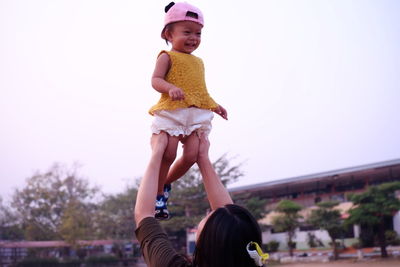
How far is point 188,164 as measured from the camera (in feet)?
8.73

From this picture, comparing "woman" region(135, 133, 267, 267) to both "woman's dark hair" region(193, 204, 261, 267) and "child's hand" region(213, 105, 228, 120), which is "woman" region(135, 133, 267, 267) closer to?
"woman's dark hair" region(193, 204, 261, 267)

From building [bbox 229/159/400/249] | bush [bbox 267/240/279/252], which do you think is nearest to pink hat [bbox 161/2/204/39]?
building [bbox 229/159/400/249]

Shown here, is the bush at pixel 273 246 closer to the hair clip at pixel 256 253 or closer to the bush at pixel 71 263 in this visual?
the bush at pixel 71 263

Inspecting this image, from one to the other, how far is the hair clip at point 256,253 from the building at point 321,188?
23608 mm

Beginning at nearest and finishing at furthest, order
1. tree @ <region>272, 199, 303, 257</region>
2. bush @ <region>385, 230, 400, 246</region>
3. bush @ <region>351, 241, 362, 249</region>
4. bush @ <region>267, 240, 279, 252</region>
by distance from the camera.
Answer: bush @ <region>385, 230, 400, 246</region> < bush @ <region>351, 241, 362, 249</region> < tree @ <region>272, 199, 303, 257</region> < bush @ <region>267, 240, 279, 252</region>

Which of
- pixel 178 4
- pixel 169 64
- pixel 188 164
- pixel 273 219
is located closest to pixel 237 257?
pixel 188 164

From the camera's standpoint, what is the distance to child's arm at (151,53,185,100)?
7.73ft

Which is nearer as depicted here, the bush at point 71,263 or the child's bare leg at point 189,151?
the child's bare leg at point 189,151

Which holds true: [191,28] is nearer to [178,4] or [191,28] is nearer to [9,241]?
[178,4]

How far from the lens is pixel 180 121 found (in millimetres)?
2551

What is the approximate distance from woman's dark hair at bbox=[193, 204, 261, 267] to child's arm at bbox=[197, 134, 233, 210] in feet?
2.37

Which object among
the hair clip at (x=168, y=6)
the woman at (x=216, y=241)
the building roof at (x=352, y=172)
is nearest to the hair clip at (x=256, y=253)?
the woman at (x=216, y=241)

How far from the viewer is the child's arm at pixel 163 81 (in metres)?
2.36

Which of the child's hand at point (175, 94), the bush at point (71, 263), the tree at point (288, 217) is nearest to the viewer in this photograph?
the child's hand at point (175, 94)
